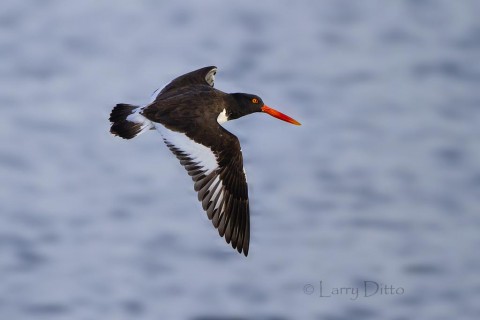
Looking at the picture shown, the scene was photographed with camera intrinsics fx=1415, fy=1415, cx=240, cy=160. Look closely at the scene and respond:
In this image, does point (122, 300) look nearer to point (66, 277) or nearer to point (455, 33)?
point (66, 277)

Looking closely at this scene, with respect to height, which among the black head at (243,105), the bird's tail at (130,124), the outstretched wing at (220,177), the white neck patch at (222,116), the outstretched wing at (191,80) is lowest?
the outstretched wing at (220,177)

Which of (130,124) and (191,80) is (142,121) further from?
(191,80)

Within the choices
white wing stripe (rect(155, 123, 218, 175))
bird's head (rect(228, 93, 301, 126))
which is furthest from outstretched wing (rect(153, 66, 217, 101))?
white wing stripe (rect(155, 123, 218, 175))

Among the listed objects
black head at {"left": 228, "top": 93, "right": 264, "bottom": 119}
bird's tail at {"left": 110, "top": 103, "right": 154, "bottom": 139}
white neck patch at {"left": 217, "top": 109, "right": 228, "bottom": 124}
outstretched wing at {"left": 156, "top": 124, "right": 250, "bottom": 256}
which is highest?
black head at {"left": 228, "top": 93, "right": 264, "bottom": 119}

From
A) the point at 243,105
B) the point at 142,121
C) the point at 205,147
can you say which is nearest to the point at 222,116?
the point at 243,105

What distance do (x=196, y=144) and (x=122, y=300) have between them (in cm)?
404

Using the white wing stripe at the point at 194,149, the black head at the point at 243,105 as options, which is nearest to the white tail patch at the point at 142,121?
the white wing stripe at the point at 194,149

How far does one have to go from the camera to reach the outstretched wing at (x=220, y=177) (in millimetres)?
11398

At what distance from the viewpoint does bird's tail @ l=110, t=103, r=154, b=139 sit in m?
11.6

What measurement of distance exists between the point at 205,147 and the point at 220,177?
29cm

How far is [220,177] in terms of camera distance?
1151cm

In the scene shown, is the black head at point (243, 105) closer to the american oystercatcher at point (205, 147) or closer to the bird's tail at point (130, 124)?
the american oystercatcher at point (205, 147)

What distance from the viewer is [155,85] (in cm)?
1700

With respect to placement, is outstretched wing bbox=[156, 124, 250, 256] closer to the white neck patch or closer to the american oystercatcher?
the american oystercatcher
